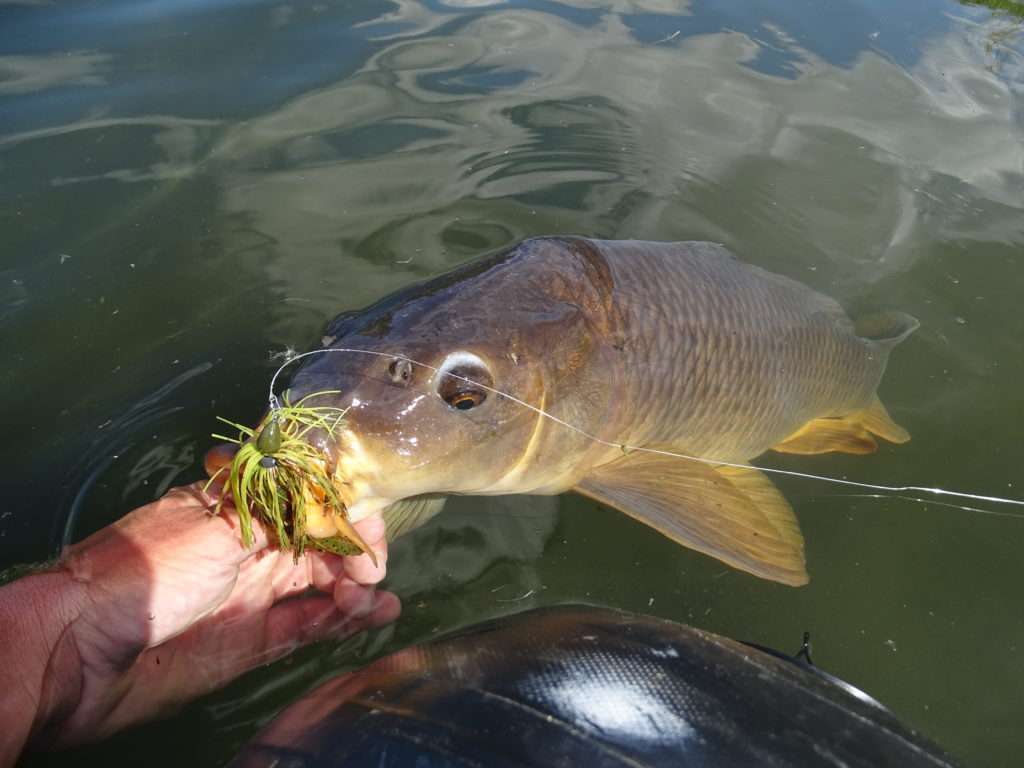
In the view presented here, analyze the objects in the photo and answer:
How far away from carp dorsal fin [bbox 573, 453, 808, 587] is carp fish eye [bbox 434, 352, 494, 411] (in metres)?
0.60

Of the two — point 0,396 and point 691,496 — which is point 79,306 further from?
point 691,496

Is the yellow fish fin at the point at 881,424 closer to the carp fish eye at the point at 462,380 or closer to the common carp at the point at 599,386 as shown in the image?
the common carp at the point at 599,386

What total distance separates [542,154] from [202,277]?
6.32 feet

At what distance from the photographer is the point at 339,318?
2.52 m

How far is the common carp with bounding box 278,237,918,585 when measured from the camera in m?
2.23

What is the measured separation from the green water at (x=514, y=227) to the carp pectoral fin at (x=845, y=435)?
7 cm

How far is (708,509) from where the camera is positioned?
264cm

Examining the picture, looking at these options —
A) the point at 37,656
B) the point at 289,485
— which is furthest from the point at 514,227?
the point at 37,656

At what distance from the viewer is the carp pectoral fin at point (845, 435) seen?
3.39 meters

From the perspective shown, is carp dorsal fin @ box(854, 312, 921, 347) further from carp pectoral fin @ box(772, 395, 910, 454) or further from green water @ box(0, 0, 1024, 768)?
carp pectoral fin @ box(772, 395, 910, 454)

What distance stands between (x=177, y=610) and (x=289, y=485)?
1.68ft

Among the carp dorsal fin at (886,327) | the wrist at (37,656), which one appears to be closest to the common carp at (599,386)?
the carp dorsal fin at (886,327)

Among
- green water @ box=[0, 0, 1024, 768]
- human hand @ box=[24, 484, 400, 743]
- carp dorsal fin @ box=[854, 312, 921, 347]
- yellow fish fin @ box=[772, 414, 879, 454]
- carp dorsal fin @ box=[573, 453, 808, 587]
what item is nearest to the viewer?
human hand @ box=[24, 484, 400, 743]

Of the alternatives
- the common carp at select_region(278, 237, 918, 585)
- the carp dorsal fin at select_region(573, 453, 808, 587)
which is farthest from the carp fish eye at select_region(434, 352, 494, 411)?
the carp dorsal fin at select_region(573, 453, 808, 587)
